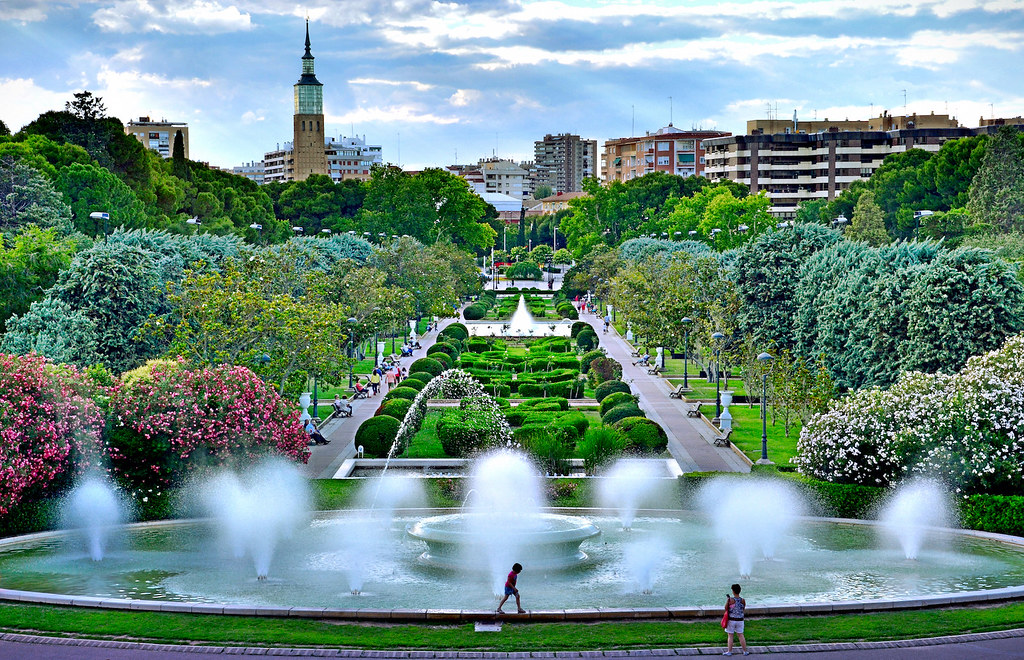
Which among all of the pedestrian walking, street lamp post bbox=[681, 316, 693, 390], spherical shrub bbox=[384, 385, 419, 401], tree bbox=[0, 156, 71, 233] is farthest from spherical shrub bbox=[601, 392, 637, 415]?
tree bbox=[0, 156, 71, 233]

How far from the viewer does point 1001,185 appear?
314 feet

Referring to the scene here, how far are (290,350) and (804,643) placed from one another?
24789mm

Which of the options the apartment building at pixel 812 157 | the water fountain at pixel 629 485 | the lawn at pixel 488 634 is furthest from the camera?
the apartment building at pixel 812 157

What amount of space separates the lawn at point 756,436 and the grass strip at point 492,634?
51.4ft

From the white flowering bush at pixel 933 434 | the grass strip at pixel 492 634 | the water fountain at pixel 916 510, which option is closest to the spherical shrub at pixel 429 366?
the white flowering bush at pixel 933 434

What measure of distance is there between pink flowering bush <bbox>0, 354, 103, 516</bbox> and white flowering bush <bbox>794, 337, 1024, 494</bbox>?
17.8 metres

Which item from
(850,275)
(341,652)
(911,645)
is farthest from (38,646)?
(850,275)

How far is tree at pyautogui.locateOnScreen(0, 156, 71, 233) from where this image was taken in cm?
6394

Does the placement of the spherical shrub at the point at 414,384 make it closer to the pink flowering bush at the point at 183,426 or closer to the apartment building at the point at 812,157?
the pink flowering bush at the point at 183,426

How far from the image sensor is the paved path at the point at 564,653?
1873 cm

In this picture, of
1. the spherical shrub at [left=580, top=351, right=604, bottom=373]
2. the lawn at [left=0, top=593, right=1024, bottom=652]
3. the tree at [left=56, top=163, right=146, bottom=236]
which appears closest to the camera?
the lawn at [left=0, top=593, right=1024, bottom=652]

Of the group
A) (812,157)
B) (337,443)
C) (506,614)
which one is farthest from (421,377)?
(812,157)

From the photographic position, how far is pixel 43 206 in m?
65.9

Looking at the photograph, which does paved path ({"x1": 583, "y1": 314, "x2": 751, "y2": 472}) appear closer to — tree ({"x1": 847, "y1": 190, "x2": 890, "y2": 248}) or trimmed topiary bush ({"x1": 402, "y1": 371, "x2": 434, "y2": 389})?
trimmed topiary bush ({"x1": 402, "y1": 371, "x2": 434, "y2": 389})
